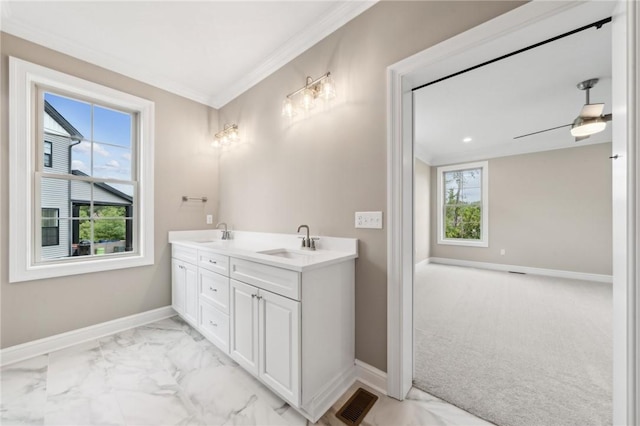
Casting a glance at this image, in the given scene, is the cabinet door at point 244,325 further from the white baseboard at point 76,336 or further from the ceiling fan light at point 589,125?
the ceiling fan light at point 589,125

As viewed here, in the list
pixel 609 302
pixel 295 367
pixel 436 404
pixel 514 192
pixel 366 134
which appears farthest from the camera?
pixel 514 192

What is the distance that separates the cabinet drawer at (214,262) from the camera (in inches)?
75.7

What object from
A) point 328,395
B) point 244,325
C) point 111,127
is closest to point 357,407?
point 328,395

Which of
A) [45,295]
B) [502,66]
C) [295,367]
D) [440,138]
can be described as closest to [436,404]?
[295,367]

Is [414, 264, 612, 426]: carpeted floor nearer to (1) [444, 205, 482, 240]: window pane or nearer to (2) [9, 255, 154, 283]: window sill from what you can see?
(1) [444, 205, 482, 240]: window pane

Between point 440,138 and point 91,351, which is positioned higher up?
point 440,138

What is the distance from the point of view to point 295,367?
1.39m

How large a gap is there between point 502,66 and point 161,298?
459 cm

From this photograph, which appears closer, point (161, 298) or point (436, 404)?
point (436, 404)

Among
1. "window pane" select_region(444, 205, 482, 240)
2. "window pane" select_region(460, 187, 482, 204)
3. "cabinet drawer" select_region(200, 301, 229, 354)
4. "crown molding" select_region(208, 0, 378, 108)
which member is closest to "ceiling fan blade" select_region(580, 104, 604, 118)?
"crown molding" select_region(208, 0, 378, 108)

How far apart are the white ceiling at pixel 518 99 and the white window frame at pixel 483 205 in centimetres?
37

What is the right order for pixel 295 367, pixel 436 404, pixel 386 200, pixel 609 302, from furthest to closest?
pixel 609 302 → pixel 386 200 → pixel 436 404 → pixel 295 367

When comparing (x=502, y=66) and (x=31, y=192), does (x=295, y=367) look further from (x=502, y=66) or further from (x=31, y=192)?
(x=502, y=66)

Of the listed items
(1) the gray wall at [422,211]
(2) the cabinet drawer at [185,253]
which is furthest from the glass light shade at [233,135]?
(1) the gray wall at [422,211]
